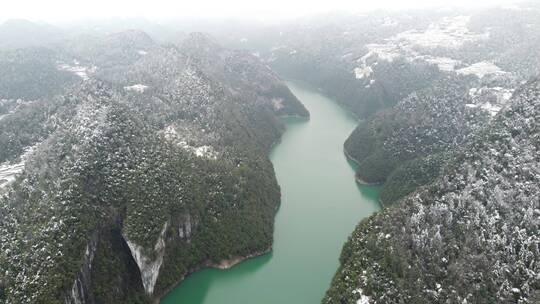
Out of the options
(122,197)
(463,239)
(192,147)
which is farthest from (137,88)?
(463,239)

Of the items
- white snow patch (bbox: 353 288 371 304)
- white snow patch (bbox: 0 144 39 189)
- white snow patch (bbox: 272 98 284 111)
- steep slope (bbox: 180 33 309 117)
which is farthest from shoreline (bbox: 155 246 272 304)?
white snow patch (bbox: 272 98 284 111)

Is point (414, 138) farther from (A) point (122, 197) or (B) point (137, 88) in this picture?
(B) point (137, 88)

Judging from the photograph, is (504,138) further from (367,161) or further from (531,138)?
(367,161)

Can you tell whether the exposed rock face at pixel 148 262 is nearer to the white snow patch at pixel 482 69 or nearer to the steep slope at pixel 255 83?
the steep slope at pixel 255 83

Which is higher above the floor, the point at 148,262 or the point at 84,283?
the point at 84,283

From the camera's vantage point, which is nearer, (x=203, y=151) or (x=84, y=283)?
(x=84, y=283)

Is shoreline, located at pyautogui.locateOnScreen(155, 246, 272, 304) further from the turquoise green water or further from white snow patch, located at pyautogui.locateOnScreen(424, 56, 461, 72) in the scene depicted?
white snow patch, located at pyautogui.locateOnScreen(424, 56, 461, 72)

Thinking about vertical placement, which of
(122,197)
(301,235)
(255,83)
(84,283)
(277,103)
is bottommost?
(277,103)
